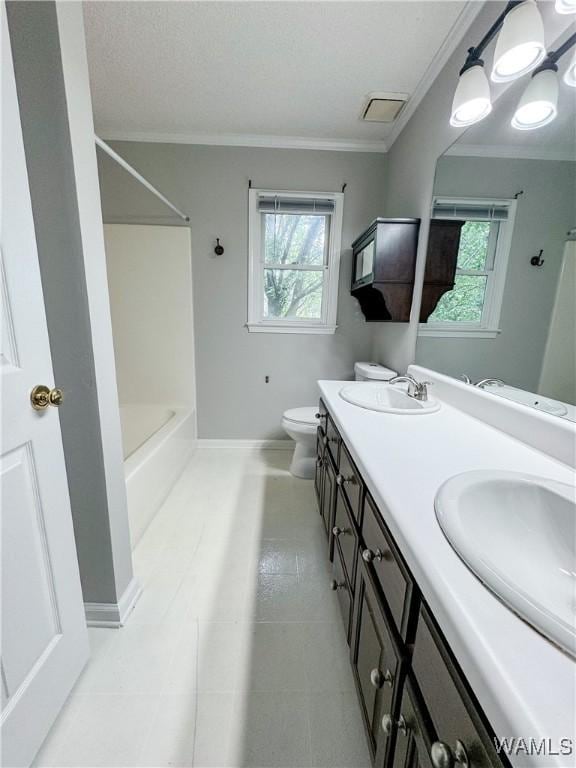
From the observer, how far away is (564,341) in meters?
0.89

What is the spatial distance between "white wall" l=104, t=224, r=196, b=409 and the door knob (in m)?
1.74

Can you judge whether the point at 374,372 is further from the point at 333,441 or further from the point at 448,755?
the point at 448,755

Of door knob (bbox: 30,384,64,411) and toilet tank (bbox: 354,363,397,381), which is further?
toilet tank (bbox: 354,363,397,381)

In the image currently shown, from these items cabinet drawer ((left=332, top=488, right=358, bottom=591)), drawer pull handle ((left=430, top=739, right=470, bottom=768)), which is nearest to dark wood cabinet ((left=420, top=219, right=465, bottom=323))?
cabinet drawer ((left=332, top=488, right=358, bottom=591))

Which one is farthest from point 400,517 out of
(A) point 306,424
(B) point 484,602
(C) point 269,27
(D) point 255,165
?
(D) point 255,165

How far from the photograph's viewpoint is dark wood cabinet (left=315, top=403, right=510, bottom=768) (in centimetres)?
42

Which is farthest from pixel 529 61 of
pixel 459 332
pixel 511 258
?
pixel 459 332

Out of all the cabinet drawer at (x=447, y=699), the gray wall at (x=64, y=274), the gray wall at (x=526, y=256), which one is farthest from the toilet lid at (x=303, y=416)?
the cabinet drawer at (x=447, y=699)

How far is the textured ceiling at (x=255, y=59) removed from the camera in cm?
133

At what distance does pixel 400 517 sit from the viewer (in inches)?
23.6

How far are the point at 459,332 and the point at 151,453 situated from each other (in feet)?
5.73

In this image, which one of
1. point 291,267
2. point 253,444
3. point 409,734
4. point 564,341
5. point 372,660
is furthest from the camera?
point 253,444

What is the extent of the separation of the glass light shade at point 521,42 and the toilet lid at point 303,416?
5.94 ft

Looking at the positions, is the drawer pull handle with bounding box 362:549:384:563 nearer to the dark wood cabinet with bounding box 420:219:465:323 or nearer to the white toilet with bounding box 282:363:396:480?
the dark wood cabinet with bounding box 420:219:465:323
